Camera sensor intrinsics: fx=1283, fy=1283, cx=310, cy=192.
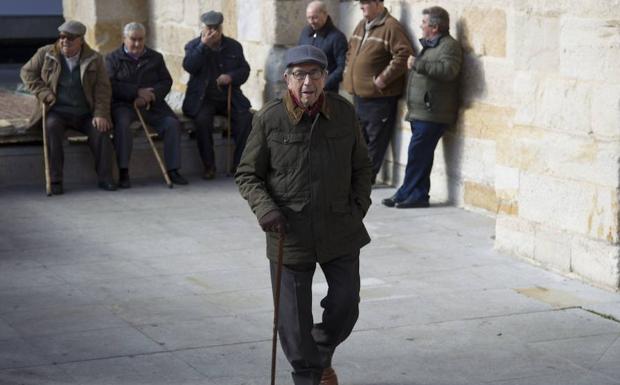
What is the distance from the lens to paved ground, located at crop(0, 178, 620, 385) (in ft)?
19.7

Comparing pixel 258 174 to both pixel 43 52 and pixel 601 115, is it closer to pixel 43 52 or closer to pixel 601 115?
pixel 601 115

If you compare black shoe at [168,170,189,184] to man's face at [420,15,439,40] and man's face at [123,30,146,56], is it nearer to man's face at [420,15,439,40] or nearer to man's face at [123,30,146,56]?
man's face at [123,30,146,56]

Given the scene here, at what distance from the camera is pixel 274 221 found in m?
5.17

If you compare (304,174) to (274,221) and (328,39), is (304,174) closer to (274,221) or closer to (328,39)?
(274,221)

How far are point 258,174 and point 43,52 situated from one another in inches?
226

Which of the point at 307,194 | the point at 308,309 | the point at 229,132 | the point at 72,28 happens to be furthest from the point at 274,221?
the point at 229,132

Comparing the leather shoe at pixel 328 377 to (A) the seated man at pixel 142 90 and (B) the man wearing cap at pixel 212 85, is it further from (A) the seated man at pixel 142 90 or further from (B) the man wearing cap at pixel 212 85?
(B) the man wearing cap at pixel 212 85

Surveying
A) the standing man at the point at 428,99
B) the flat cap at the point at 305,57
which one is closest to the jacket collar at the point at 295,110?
the flat cap at the point at 305,57

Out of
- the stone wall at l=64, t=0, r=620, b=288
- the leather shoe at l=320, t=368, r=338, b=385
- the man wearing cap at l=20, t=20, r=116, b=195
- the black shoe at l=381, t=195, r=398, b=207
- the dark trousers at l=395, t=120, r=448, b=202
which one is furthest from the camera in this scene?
the man wearing cap at l=20, t=20, r=116, b=195

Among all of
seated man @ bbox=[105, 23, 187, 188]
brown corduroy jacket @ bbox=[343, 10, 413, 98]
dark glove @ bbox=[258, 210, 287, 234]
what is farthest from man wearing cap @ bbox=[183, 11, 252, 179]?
dark glove @ bbox=[258, 210, 287, 234]

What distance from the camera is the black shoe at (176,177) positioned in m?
11.1

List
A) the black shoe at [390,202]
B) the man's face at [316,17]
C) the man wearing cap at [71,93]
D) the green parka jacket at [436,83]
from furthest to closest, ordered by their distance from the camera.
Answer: the man's face at [316,17]
the man wearing cap at [71,93]
the black shoe at [390,202]
the green parka jacket at [436,83]

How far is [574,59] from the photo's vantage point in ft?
25.0

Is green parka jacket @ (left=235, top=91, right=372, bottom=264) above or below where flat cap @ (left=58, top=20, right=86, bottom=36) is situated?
below
